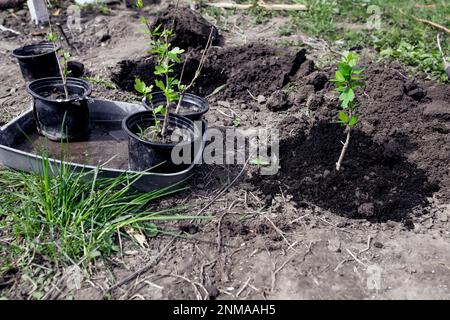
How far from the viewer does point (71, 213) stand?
3.06m

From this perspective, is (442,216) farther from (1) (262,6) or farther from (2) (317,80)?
(1) (262,6)

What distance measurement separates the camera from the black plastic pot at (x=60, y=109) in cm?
382

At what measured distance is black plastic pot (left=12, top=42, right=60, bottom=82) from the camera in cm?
474

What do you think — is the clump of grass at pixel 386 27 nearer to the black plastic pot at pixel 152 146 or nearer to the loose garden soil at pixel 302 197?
the loose garden soil at pixel 302 197

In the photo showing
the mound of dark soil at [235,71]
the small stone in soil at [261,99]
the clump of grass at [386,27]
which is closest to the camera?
the small stone in soil at [261,99]

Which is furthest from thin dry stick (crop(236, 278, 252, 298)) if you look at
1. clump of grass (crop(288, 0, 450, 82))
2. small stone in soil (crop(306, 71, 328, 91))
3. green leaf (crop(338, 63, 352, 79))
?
clump of grass (crop(288, 0, 450, 82))

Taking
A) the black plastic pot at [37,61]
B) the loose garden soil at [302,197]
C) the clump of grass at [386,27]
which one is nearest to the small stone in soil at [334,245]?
the loose garden soil at [302,197]

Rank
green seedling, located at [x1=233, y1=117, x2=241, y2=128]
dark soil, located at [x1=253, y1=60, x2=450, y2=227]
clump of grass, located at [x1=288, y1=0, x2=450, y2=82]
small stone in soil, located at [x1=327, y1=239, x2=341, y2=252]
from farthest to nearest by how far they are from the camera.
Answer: clump of grass, located at [x1=288, y1=0, x2=450, y2=82]
green seedling, located at [x1=233, y1=117, x2=241, y2=128]
dark soil, located at [x1=253, y1=60, x2=450, y2=227]
small stone in soil, located at [x1=327, y1=239, x2=341, y2=252]

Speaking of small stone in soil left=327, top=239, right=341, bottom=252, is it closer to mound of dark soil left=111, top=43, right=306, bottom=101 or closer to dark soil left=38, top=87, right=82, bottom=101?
mound of dark soil left=111, top=43, right=306, bottom=101

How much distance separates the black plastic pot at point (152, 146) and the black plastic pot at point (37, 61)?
173 centimetres

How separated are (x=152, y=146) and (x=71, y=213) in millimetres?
698

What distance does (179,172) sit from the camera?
3346 mm
